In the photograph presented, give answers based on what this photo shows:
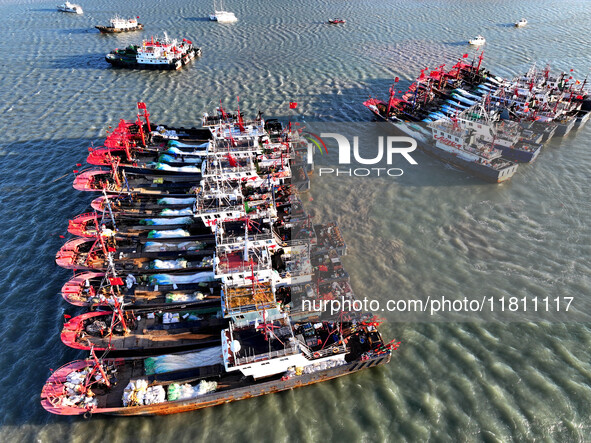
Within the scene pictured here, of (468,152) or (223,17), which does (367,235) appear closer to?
(468,152)

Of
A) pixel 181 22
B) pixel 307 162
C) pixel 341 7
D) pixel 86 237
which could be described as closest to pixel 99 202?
pixel 86 237

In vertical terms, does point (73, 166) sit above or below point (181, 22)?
below

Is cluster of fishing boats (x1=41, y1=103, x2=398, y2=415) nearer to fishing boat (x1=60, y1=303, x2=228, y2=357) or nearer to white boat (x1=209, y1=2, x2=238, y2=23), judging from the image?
fishing boat (x1=60, y1=303, x2=228, y2=357)

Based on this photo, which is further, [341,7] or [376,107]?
[341,7]

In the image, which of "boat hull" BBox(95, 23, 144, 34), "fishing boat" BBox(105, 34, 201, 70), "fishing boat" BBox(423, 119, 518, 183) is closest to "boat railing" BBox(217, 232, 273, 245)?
"fishing boat" BBox(423, 119, 518, 183)

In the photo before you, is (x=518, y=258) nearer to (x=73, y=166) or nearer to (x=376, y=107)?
(x=376, y=107)

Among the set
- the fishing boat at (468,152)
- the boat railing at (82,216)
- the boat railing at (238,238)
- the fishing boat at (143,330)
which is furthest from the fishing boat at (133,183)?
the fishing boat at (468,152)

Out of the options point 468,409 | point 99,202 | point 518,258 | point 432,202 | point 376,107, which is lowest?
point 468,409
